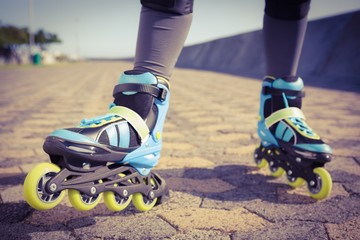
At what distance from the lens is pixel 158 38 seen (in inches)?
44.7

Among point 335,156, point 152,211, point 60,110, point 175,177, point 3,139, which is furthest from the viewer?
point 60,110

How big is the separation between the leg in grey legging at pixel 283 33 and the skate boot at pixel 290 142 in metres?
0.08

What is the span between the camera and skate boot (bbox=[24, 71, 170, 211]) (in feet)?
2.81

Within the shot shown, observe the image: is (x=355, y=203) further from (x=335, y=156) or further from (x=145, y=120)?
(x=145, y=120)

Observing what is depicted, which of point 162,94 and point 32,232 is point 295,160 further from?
point 32,232

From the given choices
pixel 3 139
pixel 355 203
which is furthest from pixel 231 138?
pixel 3 139

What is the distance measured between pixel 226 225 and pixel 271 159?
0.58m

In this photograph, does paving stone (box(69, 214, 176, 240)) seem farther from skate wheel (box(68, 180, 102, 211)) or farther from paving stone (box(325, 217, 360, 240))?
paving stone (box(325, 217, 360, 240))

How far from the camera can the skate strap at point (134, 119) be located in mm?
1081

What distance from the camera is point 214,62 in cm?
1504

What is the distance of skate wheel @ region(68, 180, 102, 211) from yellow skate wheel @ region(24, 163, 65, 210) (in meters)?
0.04

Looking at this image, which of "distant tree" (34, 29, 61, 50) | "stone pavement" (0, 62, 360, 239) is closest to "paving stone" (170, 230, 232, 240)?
"stone pavement" (0, 62, 360, 239)

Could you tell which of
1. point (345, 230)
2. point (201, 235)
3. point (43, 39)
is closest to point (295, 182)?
point (345, 230)

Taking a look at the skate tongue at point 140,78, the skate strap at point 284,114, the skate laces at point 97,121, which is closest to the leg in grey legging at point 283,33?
the skate strap at point 284,114
